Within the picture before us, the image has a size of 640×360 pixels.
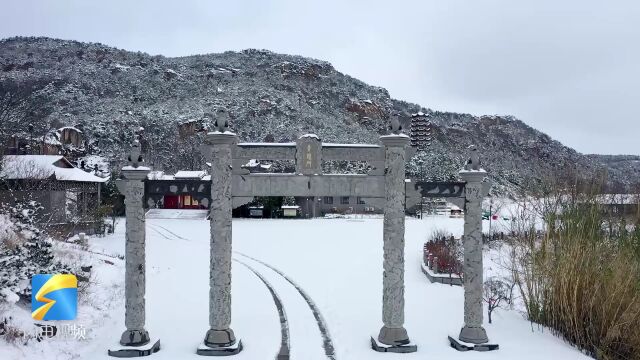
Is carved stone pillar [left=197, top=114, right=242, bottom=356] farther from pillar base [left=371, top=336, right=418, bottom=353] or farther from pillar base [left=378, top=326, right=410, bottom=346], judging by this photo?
pillar base [left=378, top=326, right=410, bottom=346]

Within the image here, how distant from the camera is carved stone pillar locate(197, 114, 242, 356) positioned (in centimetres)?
911

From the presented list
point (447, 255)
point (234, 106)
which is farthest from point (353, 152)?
point (234, 106)

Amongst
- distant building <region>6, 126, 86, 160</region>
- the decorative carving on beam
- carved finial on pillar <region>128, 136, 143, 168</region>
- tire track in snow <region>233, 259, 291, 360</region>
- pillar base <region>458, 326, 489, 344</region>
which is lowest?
tire track in snow <region>233, 259, 291, 360</region>

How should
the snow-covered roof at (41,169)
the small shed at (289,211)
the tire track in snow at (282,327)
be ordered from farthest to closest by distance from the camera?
1. the small shed at (289,211)
2. the snow-covered roof at (41,169)
3. the tire track in snow at (282,327)

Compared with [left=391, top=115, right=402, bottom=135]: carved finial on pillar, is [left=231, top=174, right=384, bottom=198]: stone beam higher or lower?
lower

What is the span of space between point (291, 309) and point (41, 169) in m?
22.0

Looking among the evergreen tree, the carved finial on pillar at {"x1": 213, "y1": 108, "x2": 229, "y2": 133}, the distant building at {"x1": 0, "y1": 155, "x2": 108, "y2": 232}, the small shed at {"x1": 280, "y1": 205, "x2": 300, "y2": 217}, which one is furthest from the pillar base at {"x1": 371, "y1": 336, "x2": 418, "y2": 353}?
the small shed at {"x1": 280, "y1": 205, "x2": 300, "y2": 217}

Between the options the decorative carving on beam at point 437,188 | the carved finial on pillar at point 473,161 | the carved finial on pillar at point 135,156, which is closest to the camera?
the carved finial on pillar at point 135,156

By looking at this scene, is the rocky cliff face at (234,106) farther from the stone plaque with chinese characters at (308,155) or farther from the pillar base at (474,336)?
the pillar base at (474,336)

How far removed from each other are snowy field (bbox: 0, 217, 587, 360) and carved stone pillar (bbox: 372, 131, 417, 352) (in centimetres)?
65

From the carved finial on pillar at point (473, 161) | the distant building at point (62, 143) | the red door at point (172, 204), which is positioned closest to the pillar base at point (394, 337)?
the carved finial on pillar at point (473, 161)

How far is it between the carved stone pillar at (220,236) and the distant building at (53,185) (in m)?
15.6

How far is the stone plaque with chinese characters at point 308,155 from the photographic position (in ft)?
31.2

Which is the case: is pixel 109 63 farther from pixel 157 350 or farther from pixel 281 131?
pixel 157 350
